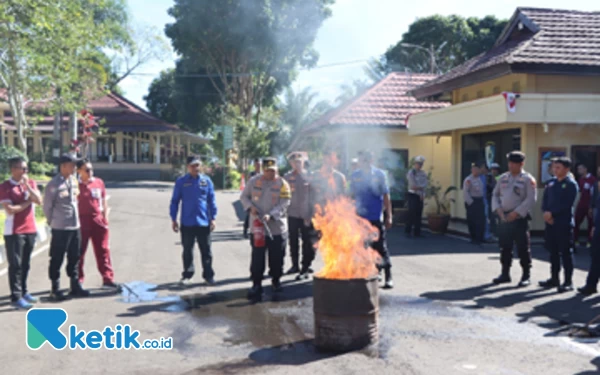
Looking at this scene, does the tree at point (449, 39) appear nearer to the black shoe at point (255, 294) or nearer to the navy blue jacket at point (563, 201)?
the navy blue jacket at point (563, 201)

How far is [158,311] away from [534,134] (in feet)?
36.8

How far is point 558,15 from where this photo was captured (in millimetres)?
17578

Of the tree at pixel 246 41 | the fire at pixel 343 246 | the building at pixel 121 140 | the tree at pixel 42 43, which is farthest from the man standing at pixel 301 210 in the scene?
the building at pixel 121 140

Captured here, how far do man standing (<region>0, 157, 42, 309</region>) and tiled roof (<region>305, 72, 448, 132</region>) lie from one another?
13574 mm

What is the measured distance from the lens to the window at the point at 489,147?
635 inches

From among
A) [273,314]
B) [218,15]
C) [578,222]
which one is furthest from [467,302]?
[218,15]

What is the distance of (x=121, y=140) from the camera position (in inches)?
1869

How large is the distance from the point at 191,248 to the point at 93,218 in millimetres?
1453

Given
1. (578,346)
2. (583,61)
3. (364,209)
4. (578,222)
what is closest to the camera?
(578,346)

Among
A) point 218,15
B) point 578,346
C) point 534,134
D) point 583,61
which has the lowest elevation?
point 578,346

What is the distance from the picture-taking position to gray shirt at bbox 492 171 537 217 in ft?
28.7

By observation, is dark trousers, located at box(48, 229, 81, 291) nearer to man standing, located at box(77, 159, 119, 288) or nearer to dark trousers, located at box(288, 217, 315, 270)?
man standing, located at box(77, 159, 119, 288)

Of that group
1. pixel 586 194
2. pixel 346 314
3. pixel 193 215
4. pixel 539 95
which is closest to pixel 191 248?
pixel 193 215

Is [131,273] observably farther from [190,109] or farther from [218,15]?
[190,109]
